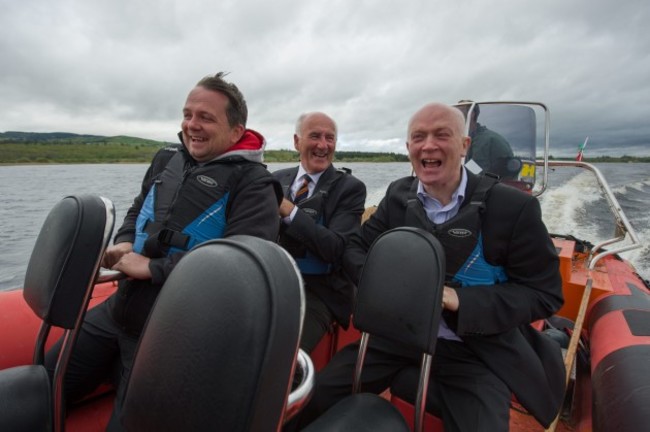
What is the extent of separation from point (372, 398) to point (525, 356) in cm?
68

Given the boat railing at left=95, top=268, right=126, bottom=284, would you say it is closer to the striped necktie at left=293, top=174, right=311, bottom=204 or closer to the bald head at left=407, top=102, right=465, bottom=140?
the striped necktie at left=293, top=174, right=311, bottom=204

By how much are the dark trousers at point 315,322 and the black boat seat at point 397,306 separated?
78 cm

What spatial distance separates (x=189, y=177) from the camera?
1655 millimetres

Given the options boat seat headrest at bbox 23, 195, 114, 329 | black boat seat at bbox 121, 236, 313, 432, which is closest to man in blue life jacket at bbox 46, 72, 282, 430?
boat seat headrest at bbox 23, 195, 114, 329

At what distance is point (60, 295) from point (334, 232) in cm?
135

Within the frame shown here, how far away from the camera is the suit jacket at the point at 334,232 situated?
2051mm

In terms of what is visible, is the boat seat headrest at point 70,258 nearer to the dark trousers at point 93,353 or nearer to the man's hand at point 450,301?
the dark trousers at point 93,353

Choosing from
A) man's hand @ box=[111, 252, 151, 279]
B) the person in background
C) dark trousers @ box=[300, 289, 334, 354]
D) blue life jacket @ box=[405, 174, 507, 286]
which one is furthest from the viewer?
the person in background

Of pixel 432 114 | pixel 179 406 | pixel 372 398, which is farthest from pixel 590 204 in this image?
pixel 179 406

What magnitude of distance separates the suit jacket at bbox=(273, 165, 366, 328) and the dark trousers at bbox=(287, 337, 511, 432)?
1.61ft

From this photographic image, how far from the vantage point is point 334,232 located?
84.4 inches

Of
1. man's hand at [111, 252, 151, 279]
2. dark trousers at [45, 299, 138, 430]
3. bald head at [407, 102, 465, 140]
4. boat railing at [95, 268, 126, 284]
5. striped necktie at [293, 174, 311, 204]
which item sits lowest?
dark trousers at [45, 299, 138, 430]

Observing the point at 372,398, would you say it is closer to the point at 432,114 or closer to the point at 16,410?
the point at 16,410

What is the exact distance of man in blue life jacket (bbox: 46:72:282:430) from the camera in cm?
149
